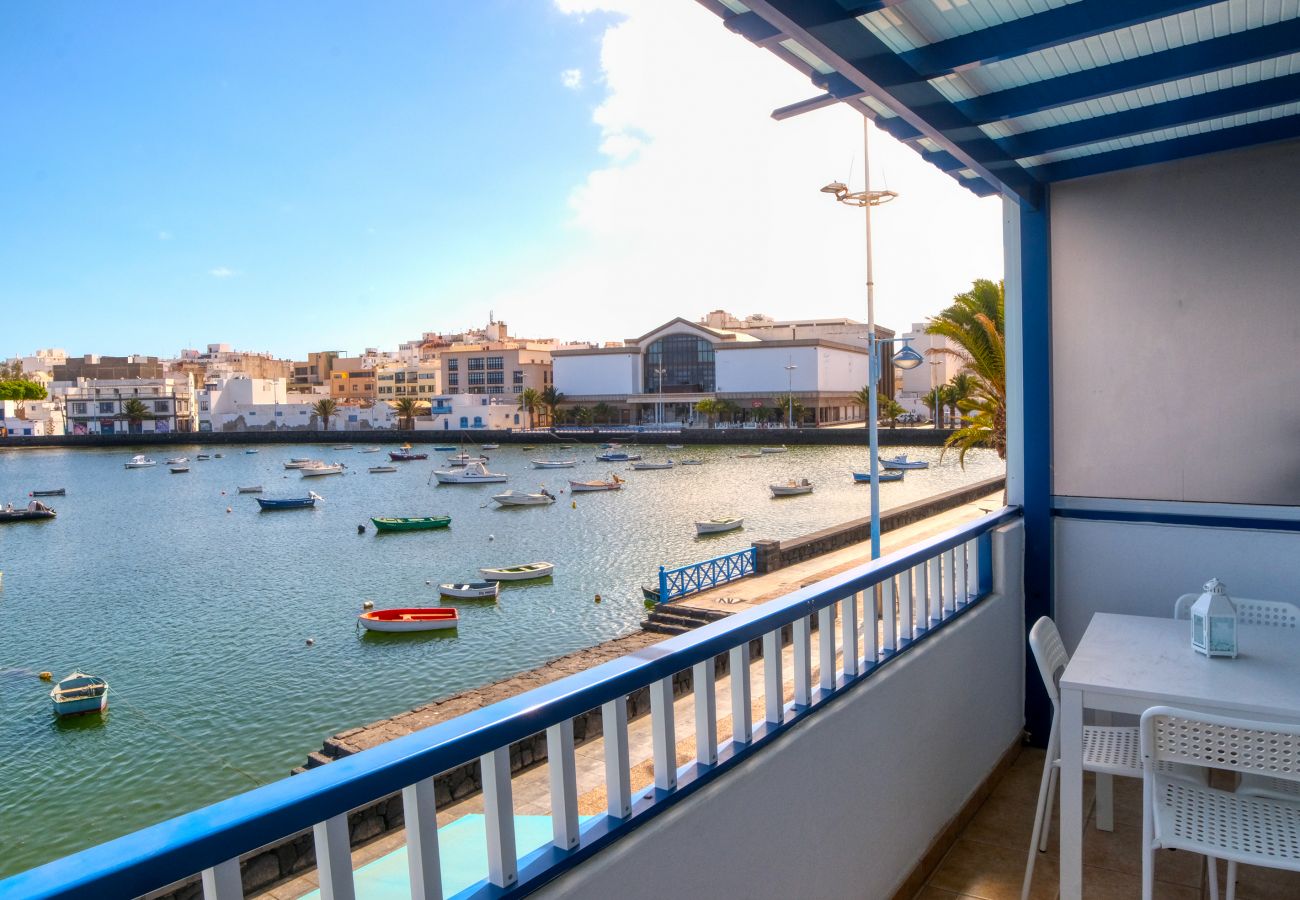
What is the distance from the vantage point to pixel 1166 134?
10.7ft

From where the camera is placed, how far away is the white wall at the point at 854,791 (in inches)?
60.6

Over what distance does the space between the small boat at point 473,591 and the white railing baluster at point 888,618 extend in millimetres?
19272

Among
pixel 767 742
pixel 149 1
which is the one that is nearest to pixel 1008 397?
pixel 767 742

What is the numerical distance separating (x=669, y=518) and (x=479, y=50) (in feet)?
143

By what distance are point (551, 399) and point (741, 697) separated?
82.2 m

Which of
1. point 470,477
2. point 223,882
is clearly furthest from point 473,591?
point 470,477

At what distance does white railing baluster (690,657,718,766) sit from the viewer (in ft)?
5.54

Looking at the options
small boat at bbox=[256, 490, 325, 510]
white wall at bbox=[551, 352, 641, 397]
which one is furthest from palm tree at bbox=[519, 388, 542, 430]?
small boat at bbox=[256, 490, 325, 510]

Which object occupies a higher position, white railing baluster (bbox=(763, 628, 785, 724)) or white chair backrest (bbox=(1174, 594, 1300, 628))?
white railing baluster (bbox=(763, 628, 785, 724))

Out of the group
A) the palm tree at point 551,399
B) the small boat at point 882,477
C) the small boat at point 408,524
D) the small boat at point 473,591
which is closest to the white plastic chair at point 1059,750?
the small boat at point 473,591

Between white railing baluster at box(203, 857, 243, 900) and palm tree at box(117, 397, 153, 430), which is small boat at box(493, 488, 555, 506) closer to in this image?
white railing baluster at box(203, 857, 243, 900)

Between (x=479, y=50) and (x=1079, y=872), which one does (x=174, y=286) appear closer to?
(x=479, y=50)

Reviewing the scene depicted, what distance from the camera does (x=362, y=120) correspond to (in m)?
116

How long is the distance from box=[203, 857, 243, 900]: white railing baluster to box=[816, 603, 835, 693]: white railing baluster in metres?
1.49
